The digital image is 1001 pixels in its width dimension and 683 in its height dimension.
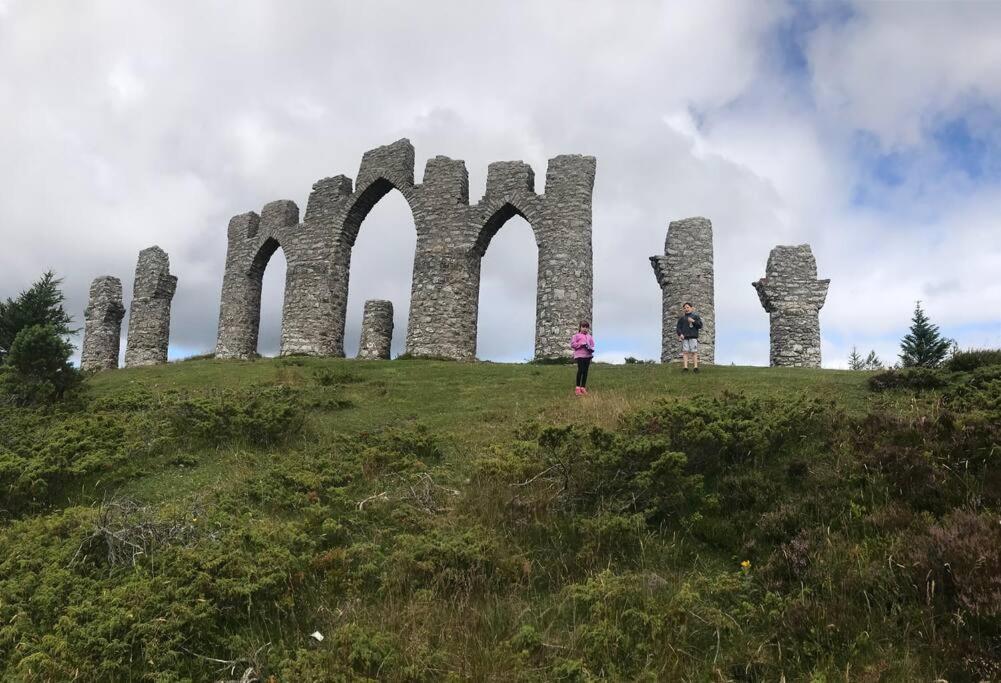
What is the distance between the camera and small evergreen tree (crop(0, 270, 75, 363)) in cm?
2131

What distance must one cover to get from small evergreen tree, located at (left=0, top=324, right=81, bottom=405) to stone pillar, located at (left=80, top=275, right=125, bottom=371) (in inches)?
850

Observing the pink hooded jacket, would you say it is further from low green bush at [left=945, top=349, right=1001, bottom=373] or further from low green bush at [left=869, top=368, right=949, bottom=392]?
low green bush at [left=945, top=349, right=1001, bottom=373]

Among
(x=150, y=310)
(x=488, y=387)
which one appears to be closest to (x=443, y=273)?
(x=488, y=387)

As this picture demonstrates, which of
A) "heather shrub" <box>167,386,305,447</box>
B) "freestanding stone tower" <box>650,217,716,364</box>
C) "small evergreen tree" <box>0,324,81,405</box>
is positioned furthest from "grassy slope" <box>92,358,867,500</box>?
"freestanding stone tower" <box>650,217,716,364</box>

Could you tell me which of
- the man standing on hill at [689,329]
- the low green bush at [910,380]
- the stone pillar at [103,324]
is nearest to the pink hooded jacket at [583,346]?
the man standing on hill at [689,329]

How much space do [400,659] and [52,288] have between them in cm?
2249

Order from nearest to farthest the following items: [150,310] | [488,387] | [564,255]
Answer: [488,387] < [564,255] < [150,310]

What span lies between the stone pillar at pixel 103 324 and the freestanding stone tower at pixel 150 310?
141cm

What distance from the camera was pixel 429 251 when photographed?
91.4ft

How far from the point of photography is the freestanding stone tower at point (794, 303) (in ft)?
80.6

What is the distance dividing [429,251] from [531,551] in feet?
72.7

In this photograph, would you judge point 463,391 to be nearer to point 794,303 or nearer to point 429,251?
point 429,251

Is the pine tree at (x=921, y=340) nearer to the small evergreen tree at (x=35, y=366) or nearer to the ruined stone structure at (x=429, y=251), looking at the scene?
the ruined stone structure at (x=429, y=251)

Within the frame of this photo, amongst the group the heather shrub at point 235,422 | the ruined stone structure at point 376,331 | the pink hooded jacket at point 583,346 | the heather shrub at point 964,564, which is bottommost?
the heather shrub at point 964,564
